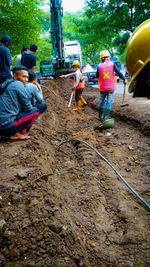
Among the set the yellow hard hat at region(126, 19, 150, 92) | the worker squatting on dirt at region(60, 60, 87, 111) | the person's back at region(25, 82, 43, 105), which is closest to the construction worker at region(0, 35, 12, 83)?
the person's back at region(25, 82, 43, 105)

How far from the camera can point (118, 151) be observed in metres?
5.33

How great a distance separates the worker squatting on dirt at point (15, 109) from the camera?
4562 millimetres

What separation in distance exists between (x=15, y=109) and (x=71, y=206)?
2142 millimetres

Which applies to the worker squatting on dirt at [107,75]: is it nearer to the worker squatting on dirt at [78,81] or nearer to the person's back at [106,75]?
the person's back at [106,75]

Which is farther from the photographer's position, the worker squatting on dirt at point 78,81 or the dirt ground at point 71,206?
the worker squatting on dirt at point 78,81

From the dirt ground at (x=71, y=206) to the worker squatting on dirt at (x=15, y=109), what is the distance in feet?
0.83

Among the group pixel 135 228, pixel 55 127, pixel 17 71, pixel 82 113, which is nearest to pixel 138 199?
pixel 135 228

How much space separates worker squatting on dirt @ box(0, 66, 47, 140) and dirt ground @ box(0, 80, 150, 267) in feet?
0.83

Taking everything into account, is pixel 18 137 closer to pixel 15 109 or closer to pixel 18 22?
pixel 15 109

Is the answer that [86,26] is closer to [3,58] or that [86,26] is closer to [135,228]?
[3,58]

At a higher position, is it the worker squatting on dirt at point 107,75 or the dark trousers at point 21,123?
the worker squatting on dirt at point 107,75

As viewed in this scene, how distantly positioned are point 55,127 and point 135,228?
4.51 m

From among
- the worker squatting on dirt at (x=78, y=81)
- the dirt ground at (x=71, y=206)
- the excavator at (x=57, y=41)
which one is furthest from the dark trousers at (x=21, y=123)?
the excavator at (x=57, y=41)

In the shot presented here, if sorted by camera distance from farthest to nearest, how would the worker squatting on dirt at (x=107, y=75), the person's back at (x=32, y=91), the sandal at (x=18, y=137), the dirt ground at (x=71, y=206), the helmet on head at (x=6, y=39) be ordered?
the worker squatting on dirt at (x=107, y=75) → the helmet on head at (x=6, y=39) → the person's back at (x=32, y=91) → the sandal at (x=18, y=137) → the dirt ground at (x=71, y=206)
